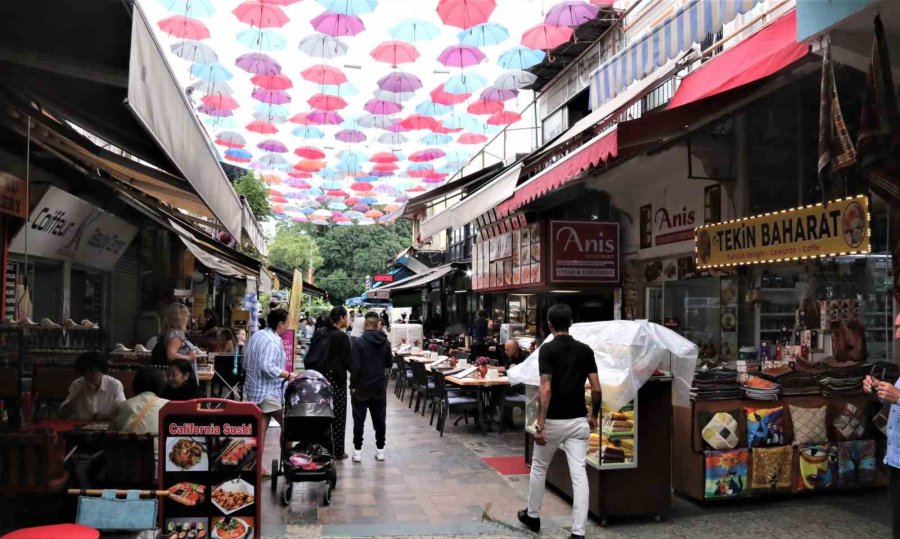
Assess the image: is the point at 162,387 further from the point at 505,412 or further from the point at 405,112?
the point at 405,112

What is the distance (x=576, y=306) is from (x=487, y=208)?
258 inches

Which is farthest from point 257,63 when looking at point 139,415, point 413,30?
point 139,415

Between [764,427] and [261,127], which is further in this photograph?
[261,127]

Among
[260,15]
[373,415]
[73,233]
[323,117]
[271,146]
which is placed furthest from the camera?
[271,146]

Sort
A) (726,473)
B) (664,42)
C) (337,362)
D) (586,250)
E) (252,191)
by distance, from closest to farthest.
A: (726,473) < (337,362) < (664,42) < (586,250) < (252,191)

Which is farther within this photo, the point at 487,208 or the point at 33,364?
the point at 487,208

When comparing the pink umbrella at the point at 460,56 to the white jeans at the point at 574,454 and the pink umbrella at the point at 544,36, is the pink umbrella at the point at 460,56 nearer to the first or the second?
the pink umbrella at the point at 544,36

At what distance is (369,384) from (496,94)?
10.7 meters

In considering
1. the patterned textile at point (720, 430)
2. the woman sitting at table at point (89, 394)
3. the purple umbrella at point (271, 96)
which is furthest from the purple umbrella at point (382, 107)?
the patterned textile at point (720, 430)

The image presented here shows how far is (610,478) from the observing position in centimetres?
575

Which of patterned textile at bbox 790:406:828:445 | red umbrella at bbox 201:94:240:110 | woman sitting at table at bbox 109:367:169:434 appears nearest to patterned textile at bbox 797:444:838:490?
patterned textile at bbox 790:406:828:445

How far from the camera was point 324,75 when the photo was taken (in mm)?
15602

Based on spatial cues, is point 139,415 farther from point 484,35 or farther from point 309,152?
point 309,152

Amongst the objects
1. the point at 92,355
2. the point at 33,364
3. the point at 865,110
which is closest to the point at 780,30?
the point at 865,110
